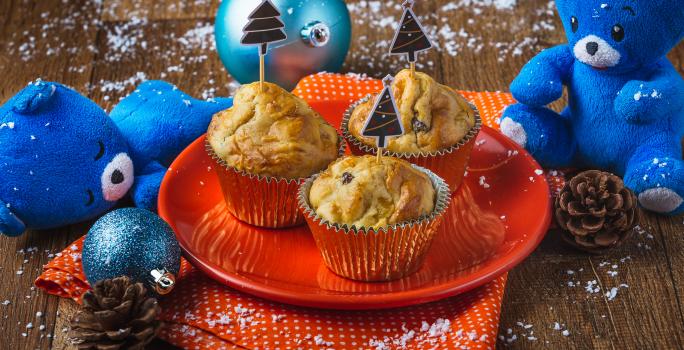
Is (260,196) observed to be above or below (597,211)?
above

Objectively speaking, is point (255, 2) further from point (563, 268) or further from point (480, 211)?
point (563, 268)

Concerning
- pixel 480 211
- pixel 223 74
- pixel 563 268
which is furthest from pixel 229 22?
pixel 563 268

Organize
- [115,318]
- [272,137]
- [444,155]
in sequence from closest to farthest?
[115,318]
[272,137]
[444,155]

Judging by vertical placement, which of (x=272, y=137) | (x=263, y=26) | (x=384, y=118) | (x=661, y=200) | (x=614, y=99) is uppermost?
(x=263, y=26)

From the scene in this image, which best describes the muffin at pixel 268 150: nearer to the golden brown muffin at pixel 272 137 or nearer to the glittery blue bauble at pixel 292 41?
the golden brown muffin at pixel 272 137

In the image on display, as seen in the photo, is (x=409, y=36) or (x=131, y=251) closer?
(x=131, y=251)

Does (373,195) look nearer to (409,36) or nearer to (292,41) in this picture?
(409,36)

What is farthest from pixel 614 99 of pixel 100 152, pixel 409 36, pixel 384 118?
pixel 100 152

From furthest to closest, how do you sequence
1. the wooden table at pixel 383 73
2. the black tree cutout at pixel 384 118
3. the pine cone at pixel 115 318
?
the wooden table at pixel 383 73 < the black tree cutout at pixel 384 118 < the pine cone at pixel 115 318

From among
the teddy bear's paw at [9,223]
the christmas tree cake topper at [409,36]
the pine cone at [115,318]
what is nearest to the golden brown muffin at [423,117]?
the christmas tree cake topper at [409,36]
